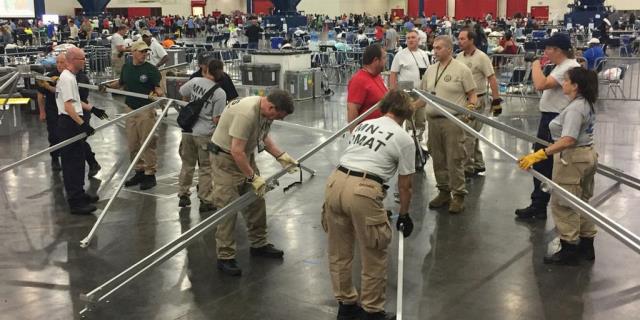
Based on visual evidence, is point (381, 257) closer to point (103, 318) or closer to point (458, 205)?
point (103, 318)

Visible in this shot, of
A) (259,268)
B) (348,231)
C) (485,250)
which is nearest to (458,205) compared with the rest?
(485,250)

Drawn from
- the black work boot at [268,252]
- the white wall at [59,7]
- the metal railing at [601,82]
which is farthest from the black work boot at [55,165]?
the white wall at [59,7]

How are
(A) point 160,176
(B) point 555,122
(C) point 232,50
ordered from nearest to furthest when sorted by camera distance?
(B) point 555,122 < (A) point 160,176 < (C) point 232,50

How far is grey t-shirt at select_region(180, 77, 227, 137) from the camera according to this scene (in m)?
6.91

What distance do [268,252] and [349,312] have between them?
1533mm

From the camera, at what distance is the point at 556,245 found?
630cm

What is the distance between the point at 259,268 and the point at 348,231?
1542 millimetres

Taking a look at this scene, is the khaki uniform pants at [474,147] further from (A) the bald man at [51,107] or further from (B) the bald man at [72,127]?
(A) the bald man at [51,107]

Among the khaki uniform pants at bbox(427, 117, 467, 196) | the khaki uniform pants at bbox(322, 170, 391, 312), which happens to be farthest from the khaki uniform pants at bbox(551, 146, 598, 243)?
the khaki uniform pants at bbox(322, 170, 391, 312)

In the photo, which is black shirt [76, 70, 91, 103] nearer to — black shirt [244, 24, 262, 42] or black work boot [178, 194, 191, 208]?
black work boot [178, 194, 191, 208]

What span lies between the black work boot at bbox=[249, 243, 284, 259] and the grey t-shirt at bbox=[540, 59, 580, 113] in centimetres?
296

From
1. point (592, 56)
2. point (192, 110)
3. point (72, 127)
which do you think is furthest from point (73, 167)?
point (592, 56)

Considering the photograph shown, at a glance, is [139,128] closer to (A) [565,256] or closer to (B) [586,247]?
(A) [565,256]

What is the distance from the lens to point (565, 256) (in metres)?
5.80
